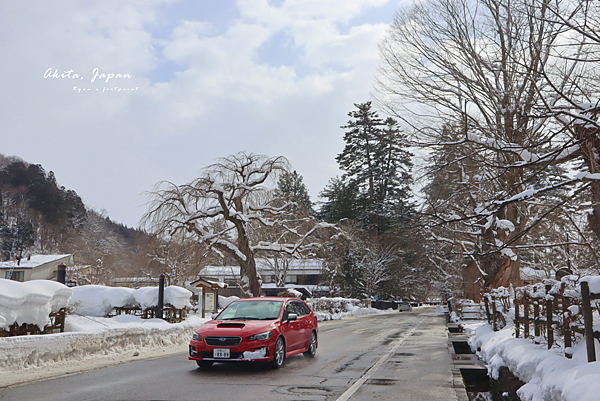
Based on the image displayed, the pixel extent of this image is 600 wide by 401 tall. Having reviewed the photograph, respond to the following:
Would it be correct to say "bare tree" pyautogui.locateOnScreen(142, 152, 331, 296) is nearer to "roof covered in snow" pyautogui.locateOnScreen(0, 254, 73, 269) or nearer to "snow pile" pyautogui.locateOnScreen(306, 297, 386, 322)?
"snow pile" pyautogui.locateOnScreen(306, 297, 386, 322)

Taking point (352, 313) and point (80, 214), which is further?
point (80, 214)

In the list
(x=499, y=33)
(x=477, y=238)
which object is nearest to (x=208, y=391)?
(x=499, y=33)

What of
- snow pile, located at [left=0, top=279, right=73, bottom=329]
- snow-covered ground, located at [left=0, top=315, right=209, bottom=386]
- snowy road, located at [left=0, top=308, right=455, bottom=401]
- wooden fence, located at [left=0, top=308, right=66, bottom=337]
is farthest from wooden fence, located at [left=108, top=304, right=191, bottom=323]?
snow pile, located at [left=0, top=279, right=73, bottom=329]

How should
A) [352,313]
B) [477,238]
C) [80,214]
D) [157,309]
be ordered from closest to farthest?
[157,309] < [477,238] < [352,313] < [80,214]

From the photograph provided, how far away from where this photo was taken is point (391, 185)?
71.6 meters

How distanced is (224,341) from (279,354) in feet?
4.18

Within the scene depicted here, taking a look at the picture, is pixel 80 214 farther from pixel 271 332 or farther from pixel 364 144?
pixel 271 332

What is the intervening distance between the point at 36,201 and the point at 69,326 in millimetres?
68621

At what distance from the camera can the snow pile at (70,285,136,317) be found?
727 inches

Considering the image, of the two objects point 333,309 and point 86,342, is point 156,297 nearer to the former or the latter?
point 86,342

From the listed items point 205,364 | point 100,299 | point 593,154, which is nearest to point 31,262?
point 100,299

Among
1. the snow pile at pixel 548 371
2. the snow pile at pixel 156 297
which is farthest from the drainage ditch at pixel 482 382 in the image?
the snow pile at pixel 156 297

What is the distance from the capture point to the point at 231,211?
90.6 feet

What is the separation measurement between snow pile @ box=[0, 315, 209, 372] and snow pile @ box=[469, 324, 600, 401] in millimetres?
9330
